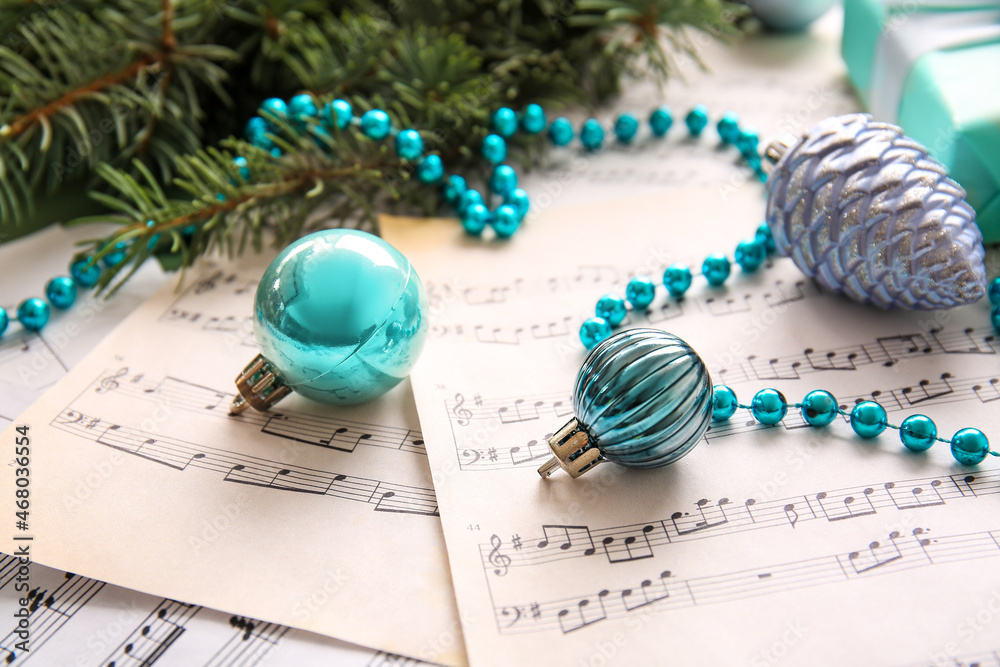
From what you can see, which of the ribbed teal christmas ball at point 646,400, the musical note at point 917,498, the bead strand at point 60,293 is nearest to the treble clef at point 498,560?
the ribbed teal christmas ball at point 646,400

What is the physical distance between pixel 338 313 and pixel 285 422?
6.5 inches

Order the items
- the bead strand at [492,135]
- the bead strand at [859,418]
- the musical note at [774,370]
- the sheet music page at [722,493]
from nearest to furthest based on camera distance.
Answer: the sheet music page at [722,493], the bead strand at [859,418], the musical note at [774,370], the bead strand at [492,135]

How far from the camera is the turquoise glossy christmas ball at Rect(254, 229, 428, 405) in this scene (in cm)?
66

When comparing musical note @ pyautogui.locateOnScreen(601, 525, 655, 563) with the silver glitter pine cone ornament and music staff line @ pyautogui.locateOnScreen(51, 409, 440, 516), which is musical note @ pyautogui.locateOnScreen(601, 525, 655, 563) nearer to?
music staff line @ pyautogui.locateOnScreen(51, 409, 440, 516)

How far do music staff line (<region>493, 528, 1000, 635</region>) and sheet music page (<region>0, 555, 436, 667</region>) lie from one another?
0.11 metres

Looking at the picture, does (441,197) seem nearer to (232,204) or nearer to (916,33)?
(232,204)

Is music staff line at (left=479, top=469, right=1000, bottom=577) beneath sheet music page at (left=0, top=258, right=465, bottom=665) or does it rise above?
beneath

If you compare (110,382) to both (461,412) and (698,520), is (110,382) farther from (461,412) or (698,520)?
(698,520)

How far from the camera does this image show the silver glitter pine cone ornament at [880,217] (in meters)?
0.73

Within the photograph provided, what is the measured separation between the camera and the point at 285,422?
76 centimetres

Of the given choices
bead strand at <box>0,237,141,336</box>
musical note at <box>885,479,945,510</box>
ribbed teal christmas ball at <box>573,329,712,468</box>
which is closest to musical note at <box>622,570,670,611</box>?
ribbed teal christmas ball at <box>573,329,712,468</box>

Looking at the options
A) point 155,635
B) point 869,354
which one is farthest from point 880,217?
point 155,635

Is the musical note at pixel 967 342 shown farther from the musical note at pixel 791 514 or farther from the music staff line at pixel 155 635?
the music staff line at pixel 155 635

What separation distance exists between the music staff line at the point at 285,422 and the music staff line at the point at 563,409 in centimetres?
6
